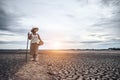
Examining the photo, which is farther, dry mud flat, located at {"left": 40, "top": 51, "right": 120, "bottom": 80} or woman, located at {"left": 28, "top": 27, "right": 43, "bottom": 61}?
A: woman, located at {"left": 28, "top": 27, "right": 43, "bottom": 61}

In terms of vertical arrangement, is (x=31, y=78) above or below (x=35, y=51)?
below

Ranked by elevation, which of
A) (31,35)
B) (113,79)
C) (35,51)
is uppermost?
(31,35)

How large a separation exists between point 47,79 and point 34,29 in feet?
12.7

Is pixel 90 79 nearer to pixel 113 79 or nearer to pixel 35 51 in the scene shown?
pixel 113 79

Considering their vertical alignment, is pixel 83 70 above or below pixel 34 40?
below

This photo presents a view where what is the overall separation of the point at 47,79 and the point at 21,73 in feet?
4.46

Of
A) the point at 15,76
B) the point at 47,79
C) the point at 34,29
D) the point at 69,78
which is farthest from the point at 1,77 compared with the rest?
the point at 34,29

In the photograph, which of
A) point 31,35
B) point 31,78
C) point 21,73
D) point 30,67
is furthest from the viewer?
point 31,35

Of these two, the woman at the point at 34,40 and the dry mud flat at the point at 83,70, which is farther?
the woman at the point at 34,40

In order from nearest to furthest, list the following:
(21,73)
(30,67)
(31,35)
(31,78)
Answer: (31,78), (21,73), (30,67), (31,35)

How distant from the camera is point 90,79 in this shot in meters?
8.54

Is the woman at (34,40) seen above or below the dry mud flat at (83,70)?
above

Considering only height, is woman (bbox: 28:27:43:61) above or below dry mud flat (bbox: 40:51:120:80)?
above

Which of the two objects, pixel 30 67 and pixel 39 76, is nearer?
pixel 39 76
